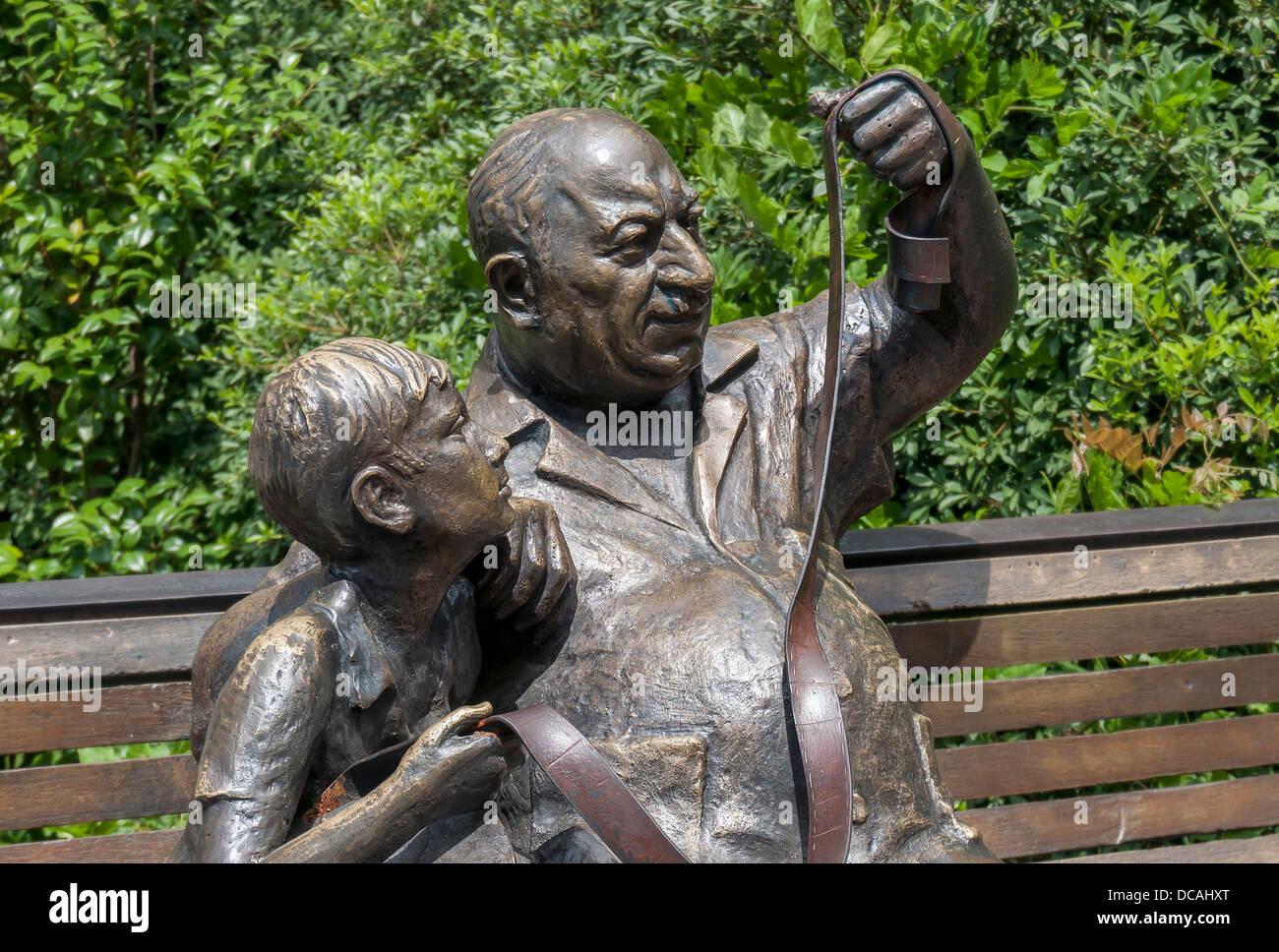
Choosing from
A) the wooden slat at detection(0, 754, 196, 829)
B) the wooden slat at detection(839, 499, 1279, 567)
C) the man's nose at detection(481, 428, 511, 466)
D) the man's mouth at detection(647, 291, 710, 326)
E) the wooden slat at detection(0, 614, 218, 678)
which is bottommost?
the wooden slat at detection(0, 754, 196, 829)

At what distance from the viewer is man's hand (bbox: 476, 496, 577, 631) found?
2.72 metres

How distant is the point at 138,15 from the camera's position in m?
5.50

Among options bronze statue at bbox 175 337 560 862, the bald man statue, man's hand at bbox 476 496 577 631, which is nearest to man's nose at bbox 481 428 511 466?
bronze statue at bbox 175 337 560 862

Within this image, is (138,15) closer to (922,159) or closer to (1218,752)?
(922,159)

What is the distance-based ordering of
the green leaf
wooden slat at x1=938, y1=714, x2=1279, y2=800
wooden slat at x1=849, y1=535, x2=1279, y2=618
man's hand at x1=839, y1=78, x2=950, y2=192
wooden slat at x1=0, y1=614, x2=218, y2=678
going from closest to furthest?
man's hand at x1=839, y1=78, x2=950, y2=192, wooden slat at x1=0, y1=614, x2=218, y2=678, wooden slat at x1=849, y1=535, x2=1279, y2=618, wooden slat at x1=938, y1=714, x2=1279, y2=800, the green leaf

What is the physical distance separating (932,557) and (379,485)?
6.25 feet

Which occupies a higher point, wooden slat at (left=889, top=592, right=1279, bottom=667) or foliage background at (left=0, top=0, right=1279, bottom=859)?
foliage background at (left=0, top=0, right=1279, bottom=859)

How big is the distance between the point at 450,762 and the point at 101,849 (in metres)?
1.65

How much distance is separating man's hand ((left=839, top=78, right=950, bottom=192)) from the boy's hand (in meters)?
1.20

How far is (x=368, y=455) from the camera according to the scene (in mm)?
2422

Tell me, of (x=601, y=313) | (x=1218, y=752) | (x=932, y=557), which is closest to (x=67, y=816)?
(x=601, y=313)

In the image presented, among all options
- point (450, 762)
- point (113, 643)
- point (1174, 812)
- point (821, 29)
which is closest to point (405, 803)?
point (450, 762)

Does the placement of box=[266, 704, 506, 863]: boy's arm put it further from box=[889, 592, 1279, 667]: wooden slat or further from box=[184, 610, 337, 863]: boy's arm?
box=[889, 592, 1279, 667]: wooden slat

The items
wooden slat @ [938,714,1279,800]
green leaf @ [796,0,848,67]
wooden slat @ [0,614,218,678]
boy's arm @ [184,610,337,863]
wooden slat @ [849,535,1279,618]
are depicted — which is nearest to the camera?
boy's arm @ [184,610,337,863]
